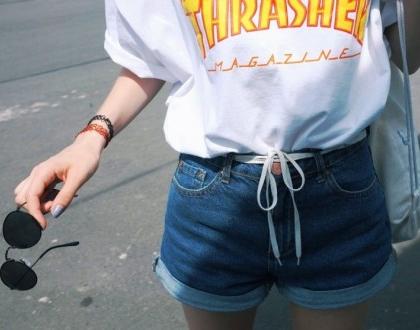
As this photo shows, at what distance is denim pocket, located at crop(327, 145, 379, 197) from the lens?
979 millimetres

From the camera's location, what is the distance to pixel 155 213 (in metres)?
2.79

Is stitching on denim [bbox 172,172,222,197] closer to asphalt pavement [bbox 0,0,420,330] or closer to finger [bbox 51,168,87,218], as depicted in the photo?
finger [bbox 51,168,87,218]

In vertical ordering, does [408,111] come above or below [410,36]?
below

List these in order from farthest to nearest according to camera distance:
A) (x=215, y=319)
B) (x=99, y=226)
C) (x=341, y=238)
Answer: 1. (x=99, y=226)
2. (x=215, y=319)
3. (x=341, y=238)

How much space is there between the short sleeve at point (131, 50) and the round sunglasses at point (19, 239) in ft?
1.15

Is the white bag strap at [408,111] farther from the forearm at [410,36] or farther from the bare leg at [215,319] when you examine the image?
the bare leg at [215,319]

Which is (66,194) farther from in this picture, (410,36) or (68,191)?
(410,36)

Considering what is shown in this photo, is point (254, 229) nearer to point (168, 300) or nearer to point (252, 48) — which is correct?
point (252, 48)

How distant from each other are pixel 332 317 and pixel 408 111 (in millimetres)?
411

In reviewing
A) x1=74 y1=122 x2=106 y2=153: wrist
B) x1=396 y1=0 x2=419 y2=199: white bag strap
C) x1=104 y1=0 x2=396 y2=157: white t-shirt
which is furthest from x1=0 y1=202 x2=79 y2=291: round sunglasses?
x1=396 y1=0 x2=419 y2=199: white bag strap

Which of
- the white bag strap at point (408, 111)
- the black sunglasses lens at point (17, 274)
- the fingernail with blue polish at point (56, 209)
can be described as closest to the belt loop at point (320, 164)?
the white bag strap at point (408, 111)

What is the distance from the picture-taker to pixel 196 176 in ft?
3.38

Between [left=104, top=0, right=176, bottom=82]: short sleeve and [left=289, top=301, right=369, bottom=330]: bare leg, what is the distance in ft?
1.69

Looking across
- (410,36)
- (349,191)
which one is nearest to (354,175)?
(349,191)
